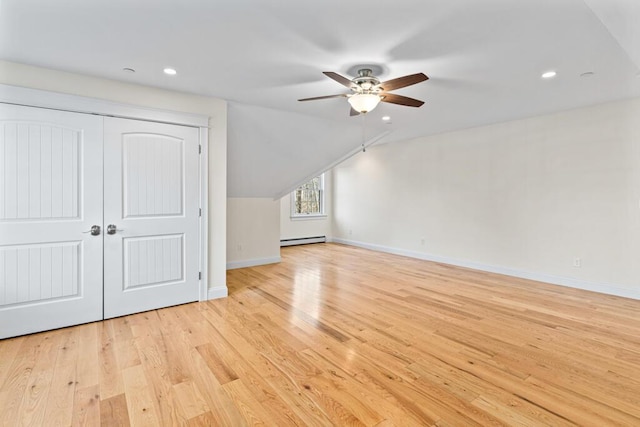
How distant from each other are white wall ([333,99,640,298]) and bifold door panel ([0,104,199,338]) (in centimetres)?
447

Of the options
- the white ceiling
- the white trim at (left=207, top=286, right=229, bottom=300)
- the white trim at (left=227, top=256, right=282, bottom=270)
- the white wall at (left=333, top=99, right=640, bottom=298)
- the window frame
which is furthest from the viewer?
the window frame

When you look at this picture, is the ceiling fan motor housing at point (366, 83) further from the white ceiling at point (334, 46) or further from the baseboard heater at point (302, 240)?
the baseboard heater at point (302, 240)

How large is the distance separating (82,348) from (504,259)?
565 centimetres

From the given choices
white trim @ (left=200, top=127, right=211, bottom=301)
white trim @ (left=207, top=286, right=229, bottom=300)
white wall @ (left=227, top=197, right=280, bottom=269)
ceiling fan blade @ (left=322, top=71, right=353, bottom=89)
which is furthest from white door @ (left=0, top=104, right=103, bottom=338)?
white wall @ (left=227, top=197, right=280, bottom=269)

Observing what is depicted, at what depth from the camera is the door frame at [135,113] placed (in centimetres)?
265

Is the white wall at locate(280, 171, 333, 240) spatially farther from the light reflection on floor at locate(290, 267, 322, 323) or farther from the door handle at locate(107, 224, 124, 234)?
the door handle at locate(107, 224, 124, 234)

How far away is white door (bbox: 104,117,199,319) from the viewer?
3072 mm

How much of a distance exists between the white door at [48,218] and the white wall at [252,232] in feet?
8.14

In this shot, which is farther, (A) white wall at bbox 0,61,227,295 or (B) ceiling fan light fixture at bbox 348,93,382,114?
(B) ceiling fan light fixture at bbox 348,93,382,114

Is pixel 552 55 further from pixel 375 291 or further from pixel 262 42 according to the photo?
pixel 375 291

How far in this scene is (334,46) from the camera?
2406 millimetres

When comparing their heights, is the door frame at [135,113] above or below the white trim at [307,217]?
above

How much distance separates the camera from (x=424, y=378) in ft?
6.88

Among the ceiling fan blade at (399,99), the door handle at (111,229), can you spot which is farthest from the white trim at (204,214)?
the ceiling fan blade at (399,99)
